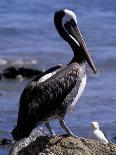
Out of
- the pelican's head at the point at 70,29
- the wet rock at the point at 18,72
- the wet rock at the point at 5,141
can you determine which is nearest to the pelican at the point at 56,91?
the pelican's head at the point at 70,29

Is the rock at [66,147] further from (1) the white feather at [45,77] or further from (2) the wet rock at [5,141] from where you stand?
(2) the wet rock at [5,141]

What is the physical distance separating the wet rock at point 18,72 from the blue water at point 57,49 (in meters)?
0.41

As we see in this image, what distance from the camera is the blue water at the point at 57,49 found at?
1908cm

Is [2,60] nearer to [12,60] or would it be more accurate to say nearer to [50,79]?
[12,60]

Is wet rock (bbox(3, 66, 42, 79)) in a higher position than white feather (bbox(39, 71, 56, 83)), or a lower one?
lower

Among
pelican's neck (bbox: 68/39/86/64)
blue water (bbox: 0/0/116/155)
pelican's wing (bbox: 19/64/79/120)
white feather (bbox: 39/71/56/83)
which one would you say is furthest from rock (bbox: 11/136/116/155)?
blue water (bbox: 0/0/116/155)

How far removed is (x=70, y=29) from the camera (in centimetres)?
1300

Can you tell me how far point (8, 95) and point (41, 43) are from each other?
23.9ft

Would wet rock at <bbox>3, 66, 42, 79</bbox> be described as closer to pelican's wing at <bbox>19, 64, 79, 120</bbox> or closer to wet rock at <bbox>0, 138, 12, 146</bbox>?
wet rock at <bbox>0, 138, 12, 146</bbox>

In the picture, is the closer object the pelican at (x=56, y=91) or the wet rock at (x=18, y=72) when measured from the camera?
the pelican at (x=56, y=91)

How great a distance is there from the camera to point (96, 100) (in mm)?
20406

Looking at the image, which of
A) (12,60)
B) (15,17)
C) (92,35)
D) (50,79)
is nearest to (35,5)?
(15,17)

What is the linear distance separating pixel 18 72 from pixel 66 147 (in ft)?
38.9

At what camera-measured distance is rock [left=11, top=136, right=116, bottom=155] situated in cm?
1148
